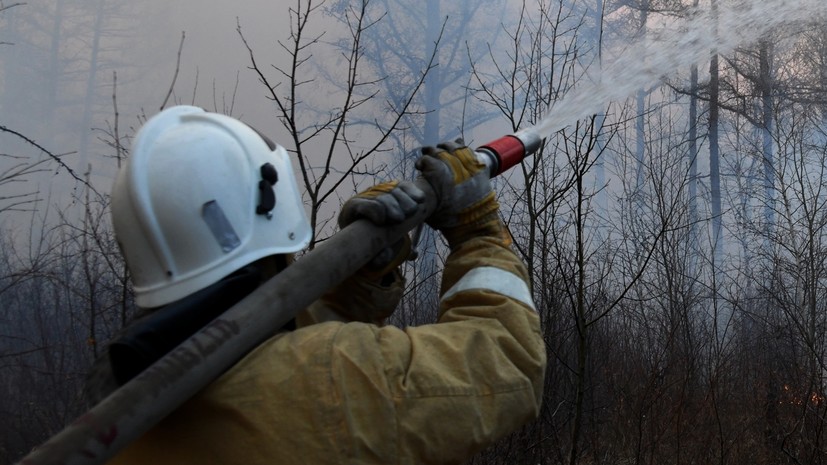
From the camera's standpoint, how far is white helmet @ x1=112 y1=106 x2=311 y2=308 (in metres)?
1.43

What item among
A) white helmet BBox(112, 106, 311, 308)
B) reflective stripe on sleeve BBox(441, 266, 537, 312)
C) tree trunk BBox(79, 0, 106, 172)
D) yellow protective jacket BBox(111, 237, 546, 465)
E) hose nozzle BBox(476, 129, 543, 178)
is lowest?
yellow protective jacket BBox(111, 237, 546, 465)

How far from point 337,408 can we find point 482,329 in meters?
0.31

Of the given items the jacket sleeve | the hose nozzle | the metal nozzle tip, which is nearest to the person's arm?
the jacket sleeve

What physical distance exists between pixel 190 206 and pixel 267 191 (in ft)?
0.58

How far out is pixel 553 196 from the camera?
4062mm

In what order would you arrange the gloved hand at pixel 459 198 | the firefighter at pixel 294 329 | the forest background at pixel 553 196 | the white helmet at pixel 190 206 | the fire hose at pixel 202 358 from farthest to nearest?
the forest background at pixel 553 196 < the gloved hand at pixel 459 198 < the white helmet at pixel 190 206 < the firefighter at pixel 294 329 < the fire hose at pixel 202 358

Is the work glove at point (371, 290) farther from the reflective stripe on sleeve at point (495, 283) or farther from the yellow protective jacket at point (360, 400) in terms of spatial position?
the yellow protective jacket at point (360, 400)

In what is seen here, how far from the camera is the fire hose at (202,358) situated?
109 cm

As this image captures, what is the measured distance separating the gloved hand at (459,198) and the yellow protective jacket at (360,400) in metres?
0.38

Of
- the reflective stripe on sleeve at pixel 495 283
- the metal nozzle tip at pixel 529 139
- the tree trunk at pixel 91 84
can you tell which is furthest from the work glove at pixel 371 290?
the tree trunk at pixel 91 84

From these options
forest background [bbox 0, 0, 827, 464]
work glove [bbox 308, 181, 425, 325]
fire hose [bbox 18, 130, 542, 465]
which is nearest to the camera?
fire hose [bbox 18, 130, 542, 465]

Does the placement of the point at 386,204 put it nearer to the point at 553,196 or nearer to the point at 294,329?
the point at 294,329

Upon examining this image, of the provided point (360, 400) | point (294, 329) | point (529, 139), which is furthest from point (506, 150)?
point (360, 400)

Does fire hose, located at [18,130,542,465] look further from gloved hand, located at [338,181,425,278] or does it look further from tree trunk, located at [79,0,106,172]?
tree trunk, located at [79,0,106,172]
